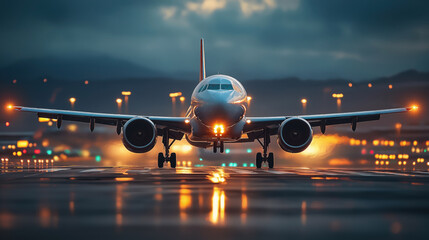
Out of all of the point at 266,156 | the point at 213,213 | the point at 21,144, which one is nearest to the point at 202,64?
the point at 266,156

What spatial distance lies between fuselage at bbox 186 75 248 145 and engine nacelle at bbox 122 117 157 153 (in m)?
2.51

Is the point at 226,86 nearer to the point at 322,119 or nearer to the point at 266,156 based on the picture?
the point at 266,156

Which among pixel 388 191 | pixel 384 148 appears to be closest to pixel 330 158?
pixel 384 148

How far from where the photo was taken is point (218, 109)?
96.0 feet

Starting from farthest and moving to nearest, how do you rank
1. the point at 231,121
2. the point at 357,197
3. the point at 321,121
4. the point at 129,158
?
1. the point at 129,158
2. the point at 321,121
3. the point at 231,121
4. the point at 357,197

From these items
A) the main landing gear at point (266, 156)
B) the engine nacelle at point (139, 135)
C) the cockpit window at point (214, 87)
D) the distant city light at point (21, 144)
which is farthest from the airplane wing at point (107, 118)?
the distant city light at point (21, 144)

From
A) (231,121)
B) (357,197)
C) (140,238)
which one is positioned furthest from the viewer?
(231,121)

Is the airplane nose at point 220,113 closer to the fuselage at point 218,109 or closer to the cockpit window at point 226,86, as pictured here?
the fuselage at point 218,109

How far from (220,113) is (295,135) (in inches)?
166

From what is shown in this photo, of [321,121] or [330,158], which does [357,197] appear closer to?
[321,121]

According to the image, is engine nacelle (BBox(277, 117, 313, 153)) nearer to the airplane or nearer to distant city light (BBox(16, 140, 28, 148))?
the airplane

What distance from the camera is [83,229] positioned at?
841cm

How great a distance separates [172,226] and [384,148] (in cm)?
4293

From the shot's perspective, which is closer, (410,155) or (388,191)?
(388,191)
